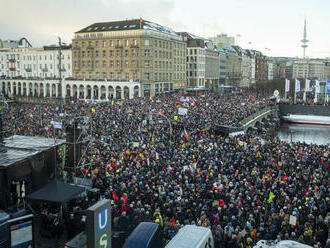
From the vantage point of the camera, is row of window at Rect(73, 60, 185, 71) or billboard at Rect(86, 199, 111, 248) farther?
row of window at Rect(73, 60, 185, 71)

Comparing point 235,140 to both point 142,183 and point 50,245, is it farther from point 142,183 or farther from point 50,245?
Result: point 50,245

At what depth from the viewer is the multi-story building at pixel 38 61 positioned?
98375 mm

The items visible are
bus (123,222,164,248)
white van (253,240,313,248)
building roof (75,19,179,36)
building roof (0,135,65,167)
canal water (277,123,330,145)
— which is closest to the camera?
bus (123,222,164,248)

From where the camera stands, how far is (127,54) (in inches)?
3091

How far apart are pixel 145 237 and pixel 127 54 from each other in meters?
69.8

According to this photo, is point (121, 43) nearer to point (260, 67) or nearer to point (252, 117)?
point (252, 117)

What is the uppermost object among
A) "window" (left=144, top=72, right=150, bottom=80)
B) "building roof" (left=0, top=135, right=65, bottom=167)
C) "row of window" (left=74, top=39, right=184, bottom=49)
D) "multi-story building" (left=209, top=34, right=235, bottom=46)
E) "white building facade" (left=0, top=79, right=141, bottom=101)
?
"multi-story building" (left=209, top=34, right=235, bottom=46)

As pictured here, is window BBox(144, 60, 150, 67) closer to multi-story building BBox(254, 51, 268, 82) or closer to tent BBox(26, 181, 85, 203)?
tent BBox(26, 181, 85, 203)

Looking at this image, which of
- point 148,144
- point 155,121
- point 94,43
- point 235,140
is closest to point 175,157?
point 148,144

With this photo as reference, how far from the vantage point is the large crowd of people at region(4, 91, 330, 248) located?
14.5 metres

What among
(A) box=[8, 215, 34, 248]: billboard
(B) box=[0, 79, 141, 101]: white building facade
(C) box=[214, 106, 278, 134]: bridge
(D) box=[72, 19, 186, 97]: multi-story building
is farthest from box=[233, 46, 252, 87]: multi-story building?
(A) box=[8, 215, 34, 248]: billboard

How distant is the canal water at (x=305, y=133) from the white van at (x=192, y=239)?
47.3m

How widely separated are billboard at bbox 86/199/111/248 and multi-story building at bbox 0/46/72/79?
91.0 m

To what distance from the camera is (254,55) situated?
577 ft
